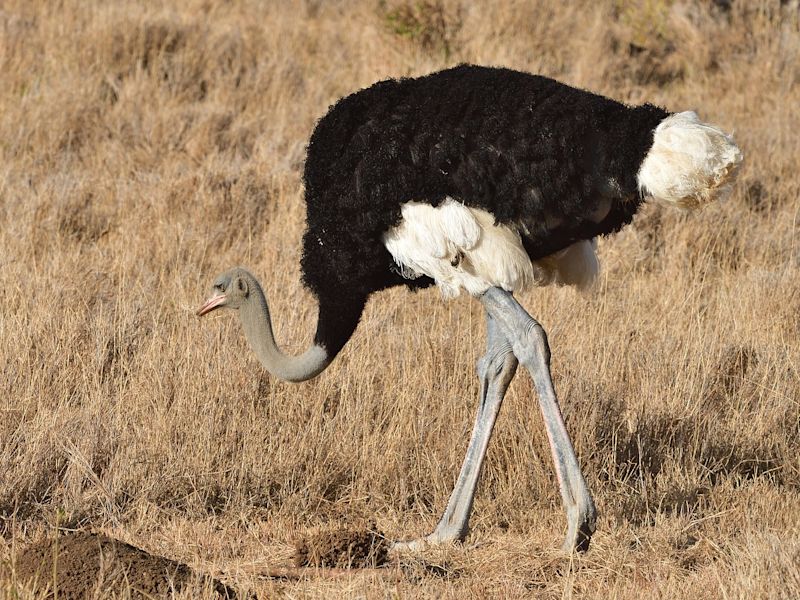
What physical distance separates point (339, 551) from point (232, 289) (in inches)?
43.3

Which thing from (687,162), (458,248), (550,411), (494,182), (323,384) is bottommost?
(323,384)

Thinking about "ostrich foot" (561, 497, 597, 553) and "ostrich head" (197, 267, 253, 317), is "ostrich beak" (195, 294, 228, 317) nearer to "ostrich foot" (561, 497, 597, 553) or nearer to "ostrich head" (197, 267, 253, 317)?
"ostrich head" (197, 267, 253, 317)

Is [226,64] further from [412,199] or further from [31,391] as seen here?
[412,199]

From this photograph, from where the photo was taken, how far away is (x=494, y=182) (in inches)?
176

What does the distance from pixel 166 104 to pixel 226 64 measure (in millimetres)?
931

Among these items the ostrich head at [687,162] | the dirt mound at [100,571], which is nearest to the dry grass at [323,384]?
the dirt mound at [100,571]

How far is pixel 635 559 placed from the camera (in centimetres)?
460

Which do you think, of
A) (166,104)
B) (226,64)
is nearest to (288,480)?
(166,104)

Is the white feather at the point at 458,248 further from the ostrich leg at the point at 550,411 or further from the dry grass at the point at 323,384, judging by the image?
the dry grass at the point at 323,384

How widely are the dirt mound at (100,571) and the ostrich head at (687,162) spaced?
1.86 metres

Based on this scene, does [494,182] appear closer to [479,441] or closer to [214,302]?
[479,441]

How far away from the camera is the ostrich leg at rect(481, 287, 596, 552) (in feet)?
14.9

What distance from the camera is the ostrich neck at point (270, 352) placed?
194 inches

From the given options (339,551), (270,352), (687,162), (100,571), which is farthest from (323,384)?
(687,162)
